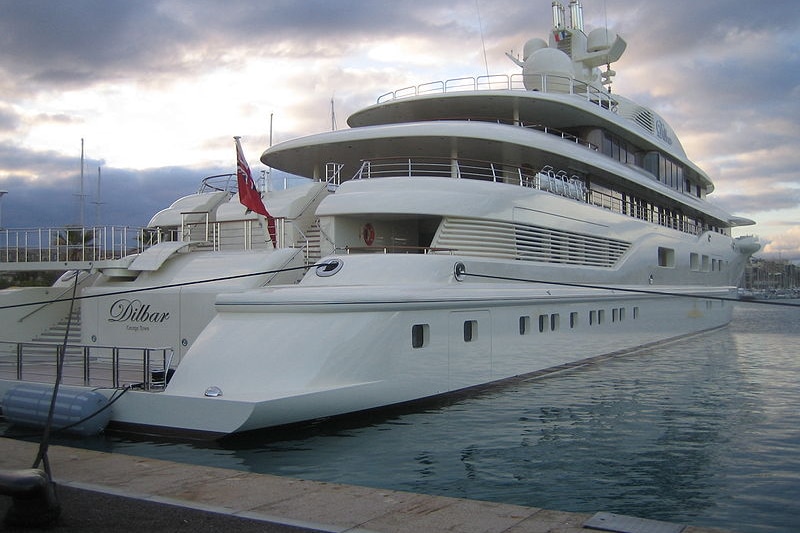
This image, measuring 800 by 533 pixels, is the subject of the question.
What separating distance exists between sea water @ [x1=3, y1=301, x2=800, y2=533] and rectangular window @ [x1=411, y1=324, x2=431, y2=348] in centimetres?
103

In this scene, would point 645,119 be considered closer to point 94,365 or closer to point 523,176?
point 523,176

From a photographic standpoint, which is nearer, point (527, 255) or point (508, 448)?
point (508, 448)

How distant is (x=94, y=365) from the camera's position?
40.8 feet

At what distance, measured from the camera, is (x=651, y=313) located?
72.0 ft

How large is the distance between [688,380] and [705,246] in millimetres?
13458

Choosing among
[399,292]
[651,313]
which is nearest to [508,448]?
[399,292]

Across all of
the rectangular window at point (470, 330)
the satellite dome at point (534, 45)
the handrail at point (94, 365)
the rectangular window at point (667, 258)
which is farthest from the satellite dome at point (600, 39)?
the handrail at point (94, 365)

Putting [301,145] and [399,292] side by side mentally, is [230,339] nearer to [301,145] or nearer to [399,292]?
[399,292]

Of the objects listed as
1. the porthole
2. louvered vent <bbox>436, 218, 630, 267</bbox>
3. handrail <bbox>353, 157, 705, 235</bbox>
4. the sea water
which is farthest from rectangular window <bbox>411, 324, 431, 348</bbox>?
handrail <bbox>353, 157, 705, 235</bbox>

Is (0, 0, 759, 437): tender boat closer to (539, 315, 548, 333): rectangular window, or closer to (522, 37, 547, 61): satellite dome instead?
(539, 315, 548, 333): rectangular window

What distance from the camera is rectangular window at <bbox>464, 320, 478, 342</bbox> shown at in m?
12.4

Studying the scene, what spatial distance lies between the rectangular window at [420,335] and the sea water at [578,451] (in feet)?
3.38

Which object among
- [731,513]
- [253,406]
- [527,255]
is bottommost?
[731,513]

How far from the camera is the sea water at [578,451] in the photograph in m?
7.27
